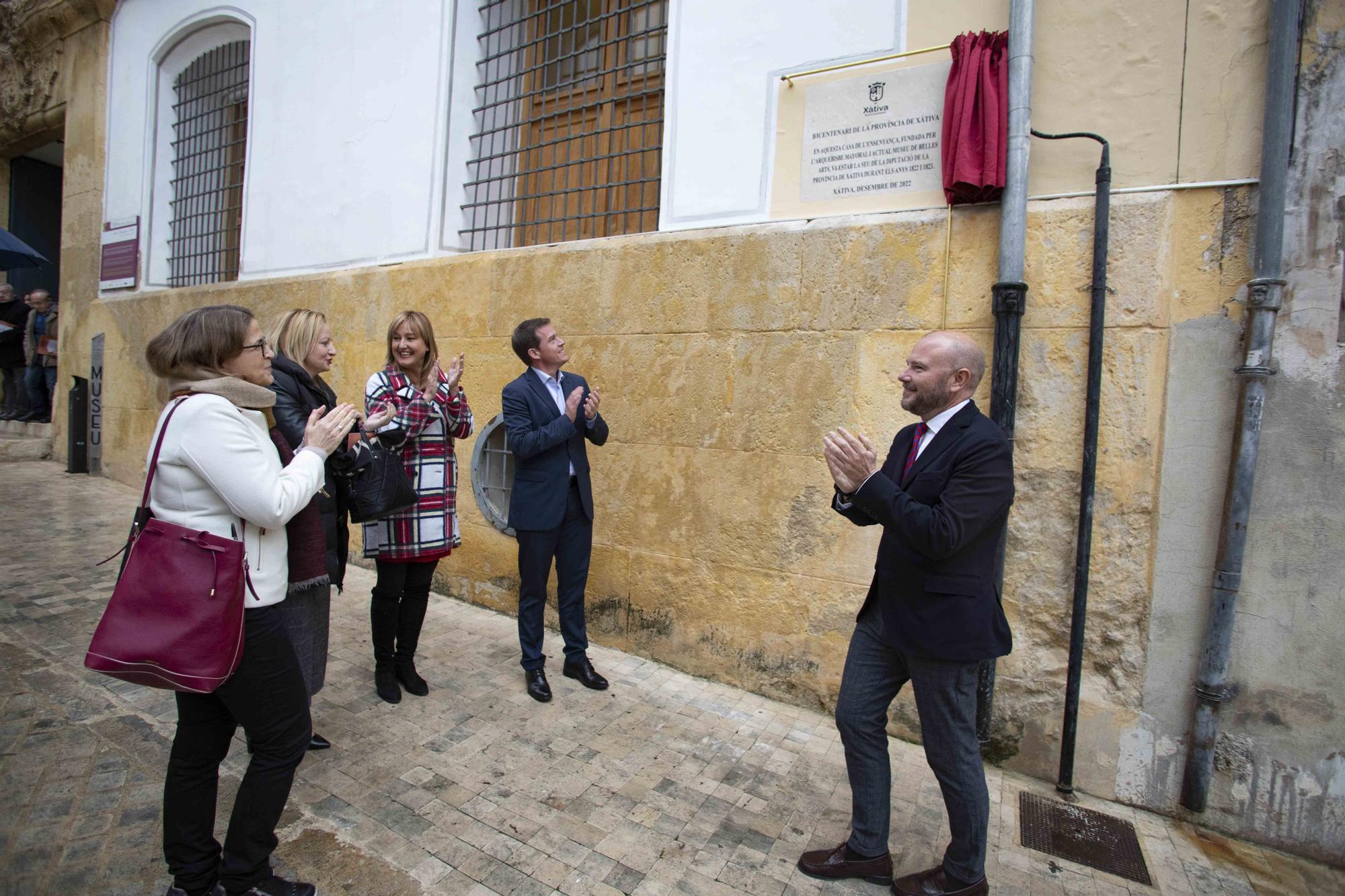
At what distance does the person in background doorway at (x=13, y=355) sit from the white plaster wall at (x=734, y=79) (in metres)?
9.74

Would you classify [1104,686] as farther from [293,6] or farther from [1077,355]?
[293,6]

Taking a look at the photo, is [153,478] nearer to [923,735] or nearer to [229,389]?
[229,389]

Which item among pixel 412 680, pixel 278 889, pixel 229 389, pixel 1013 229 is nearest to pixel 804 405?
pixel 1013 229

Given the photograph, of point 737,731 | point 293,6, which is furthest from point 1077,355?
point 293,6

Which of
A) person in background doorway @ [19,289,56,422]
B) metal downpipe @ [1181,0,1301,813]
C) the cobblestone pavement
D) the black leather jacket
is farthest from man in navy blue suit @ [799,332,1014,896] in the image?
person in background doorway @ [19,289,56,422]

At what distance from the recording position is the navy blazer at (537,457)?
144 inches

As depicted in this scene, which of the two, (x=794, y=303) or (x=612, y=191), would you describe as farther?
(x=612, y=191)

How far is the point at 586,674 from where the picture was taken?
3943 mm

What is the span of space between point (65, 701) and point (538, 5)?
542cm

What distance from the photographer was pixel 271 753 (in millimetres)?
2082

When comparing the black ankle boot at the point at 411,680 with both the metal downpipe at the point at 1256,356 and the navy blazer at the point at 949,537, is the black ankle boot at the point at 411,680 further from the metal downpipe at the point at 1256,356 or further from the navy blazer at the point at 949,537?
the metal downpipe at the point at 1256,356

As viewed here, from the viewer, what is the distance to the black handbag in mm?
3057

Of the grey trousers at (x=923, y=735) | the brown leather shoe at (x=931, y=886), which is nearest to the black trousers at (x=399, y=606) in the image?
the grey trousers at (x=923, y=735)

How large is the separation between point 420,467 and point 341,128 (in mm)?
4071
